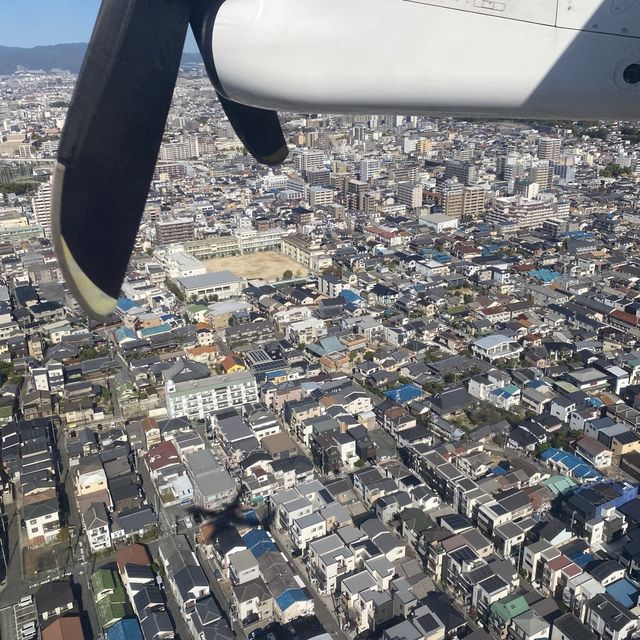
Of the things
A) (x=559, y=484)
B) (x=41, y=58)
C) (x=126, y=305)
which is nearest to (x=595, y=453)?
(x=559, y=484)

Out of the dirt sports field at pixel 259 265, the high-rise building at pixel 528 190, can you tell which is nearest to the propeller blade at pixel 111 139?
the dirt sports field at pixel 259 265

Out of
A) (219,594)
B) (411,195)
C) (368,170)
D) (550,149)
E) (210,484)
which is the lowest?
(219,594)

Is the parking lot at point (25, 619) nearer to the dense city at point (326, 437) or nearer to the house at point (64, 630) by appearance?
the dense city at point (326, 437)

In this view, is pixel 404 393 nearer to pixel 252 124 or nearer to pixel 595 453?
pixel 595 453

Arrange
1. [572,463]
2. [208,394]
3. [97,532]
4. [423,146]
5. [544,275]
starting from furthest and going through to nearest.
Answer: [423,146]
[544,275]
[208,394]
[572,463]
[97,532]

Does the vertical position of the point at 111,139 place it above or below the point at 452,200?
above

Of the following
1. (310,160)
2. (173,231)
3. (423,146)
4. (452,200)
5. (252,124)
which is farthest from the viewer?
(423,146)
